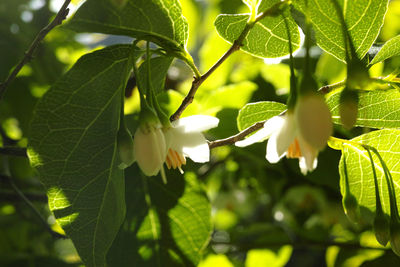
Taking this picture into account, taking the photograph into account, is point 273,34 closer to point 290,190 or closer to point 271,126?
point 271,126

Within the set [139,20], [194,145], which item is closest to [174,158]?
[194,145]

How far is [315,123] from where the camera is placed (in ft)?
2.08

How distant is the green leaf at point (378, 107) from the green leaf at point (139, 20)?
1.10ft

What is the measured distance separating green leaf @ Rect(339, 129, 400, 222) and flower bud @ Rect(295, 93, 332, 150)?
0.93ft

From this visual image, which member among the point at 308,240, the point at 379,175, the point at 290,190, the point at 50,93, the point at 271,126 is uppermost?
the point at 50,93

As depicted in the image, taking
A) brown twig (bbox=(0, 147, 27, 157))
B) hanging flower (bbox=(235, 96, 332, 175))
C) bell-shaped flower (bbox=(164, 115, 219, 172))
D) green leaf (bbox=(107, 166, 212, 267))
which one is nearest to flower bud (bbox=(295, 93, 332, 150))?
hanging flower (bbox=(235, 96, 332, 175))

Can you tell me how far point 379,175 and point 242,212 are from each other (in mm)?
2003

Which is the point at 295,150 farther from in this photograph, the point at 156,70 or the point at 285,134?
the point at 156,70

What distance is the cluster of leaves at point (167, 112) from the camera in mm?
797

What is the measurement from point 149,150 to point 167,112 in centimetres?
53

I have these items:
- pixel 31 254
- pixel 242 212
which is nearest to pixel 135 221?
pixel 31 254

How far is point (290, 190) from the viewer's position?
1963mm

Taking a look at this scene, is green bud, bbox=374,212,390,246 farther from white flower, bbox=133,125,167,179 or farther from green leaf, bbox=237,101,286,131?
white flower, bbox=133,125,167,179

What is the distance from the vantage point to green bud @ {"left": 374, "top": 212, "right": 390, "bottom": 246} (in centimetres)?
83
